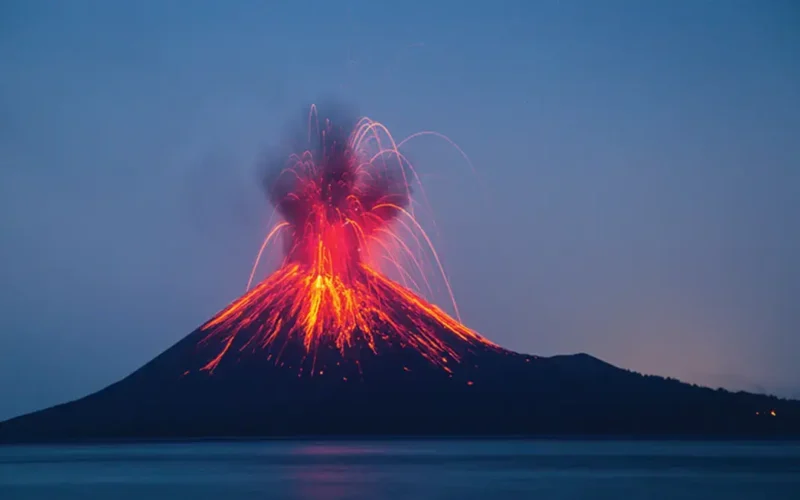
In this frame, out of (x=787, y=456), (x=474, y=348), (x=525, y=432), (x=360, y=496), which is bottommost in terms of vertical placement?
(x=360, y=496)

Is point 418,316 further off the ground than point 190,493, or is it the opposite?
point 418,316

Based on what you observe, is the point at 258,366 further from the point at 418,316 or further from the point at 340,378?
the point at 418,316

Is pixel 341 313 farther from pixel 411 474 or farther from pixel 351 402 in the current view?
pixel 411 474

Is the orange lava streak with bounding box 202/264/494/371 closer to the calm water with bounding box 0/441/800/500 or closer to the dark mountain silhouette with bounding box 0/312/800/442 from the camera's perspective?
the dark mountain silhouette with bounding box 0/312/800/442

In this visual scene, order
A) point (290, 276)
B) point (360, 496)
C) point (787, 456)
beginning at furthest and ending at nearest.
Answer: point (290, 276) < point (787, 456) < point (360, 496)

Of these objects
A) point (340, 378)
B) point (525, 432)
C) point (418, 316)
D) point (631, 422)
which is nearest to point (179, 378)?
point (340, 378)

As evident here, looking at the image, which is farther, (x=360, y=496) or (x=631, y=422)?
(x=631, y=422)
